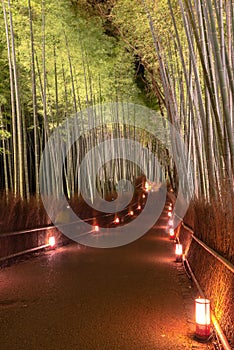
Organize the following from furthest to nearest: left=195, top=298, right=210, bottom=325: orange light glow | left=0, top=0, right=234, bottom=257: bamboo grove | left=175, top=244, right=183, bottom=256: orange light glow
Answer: left=175, top=244, right=183, bottom=256: orange light glow < left=0, top=0, right=234, bottom=257: bamboo grove < left=195, top=298, right=210, bottom=325: orange light glow

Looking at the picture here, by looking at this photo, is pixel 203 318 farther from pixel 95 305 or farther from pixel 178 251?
pixel 178 251

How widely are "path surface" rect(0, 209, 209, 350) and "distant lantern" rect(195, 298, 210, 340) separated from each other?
0.40 feet

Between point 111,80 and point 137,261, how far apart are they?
32.9 feet

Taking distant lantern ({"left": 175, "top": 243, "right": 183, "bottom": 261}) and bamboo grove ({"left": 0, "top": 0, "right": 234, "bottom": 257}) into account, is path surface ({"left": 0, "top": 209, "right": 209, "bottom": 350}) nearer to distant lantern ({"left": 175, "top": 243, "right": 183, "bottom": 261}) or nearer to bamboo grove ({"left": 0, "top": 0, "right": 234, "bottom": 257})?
distant lantern ({"left": 175, "top": 243, "right": 183, "bottom": 261})

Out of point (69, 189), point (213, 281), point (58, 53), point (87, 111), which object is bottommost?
point (213, 281)

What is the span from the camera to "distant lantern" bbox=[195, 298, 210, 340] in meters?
3.72

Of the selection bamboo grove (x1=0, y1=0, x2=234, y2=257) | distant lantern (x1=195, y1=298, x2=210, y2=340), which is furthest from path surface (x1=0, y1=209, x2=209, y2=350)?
bamboo grove (x1=0, y1=0, x2=234, y2=257)

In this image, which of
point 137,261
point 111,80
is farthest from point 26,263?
point 111,80

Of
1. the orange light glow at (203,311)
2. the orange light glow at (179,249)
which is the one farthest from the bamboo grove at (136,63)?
the orange light glow at (179,249)

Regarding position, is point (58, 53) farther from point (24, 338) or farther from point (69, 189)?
point (24, 338)

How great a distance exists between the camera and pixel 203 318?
3764 millimetres

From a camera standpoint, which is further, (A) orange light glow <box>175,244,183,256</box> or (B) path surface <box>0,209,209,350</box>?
(A) orange light glow <box>175,244,183,256</box>

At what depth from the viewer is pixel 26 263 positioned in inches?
311

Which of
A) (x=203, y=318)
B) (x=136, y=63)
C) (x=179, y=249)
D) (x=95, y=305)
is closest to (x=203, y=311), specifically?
(x=203, y=318)
